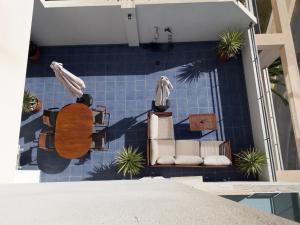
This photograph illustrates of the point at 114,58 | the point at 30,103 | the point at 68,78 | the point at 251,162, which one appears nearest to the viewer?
the point at 68,78

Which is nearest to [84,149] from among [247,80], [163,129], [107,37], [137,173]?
[137,173]

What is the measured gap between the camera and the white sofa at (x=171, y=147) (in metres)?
10.5

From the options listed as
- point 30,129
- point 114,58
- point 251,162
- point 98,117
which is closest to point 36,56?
point 30,129

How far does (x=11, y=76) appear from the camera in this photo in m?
8.30

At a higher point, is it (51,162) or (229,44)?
(229,44)

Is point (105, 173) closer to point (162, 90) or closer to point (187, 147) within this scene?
point (187, 147)

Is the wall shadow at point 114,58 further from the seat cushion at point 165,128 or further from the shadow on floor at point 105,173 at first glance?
the shadow on floor at point 105,173

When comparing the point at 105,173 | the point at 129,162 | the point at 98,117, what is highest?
the point at 98,117

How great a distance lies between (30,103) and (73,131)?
216 centimetres

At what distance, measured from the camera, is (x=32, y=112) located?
11.7 meters

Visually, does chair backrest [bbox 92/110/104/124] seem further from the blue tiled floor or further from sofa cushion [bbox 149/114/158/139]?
sofa cushion [bbox 149/114/158/139]

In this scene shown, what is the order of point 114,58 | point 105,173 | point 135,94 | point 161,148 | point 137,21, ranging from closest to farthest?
point 161,148 < point 105,173 < point 137,21 < point 135,94 < point 114,58

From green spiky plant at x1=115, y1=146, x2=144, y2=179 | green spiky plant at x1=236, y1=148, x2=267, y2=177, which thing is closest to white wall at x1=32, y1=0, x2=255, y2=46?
green spiky plant at x1=115, y1=146, x2=144, y2=179

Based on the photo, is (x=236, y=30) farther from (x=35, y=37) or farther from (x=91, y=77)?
(x=35, y=37)
